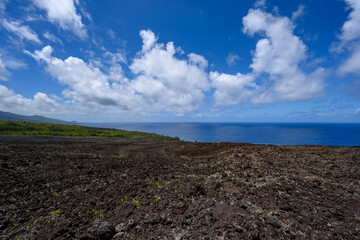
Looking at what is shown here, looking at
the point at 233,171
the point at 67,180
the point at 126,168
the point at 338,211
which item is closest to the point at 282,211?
the point at 338,211

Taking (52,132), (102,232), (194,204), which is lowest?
(52,132)

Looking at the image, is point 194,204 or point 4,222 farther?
point 4,222

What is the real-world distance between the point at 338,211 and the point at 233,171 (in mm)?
4620

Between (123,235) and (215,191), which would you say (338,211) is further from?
(123,235)

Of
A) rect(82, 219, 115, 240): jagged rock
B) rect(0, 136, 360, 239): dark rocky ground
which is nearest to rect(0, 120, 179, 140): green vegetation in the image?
rect(0, 136, 360, 239): dark rocky ground

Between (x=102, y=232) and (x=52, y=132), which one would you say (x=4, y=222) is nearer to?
(x=102, y=232)

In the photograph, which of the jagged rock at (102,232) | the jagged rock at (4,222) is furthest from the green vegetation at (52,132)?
the jagged rock at (102,232)

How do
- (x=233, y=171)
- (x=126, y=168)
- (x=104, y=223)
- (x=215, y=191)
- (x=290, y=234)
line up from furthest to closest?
1. (x=126, y=168)
2. (x=233, y=171)
3. (x=215, y=191)
4. (x=104, y=223)
5. (x=290, y=234)

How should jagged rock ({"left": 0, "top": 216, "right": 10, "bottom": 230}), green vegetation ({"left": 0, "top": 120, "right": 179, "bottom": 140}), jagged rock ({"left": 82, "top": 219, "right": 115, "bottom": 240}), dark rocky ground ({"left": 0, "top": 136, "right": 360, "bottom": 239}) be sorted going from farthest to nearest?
green vegetation ({"left": 0, "top": 120, "right": 179, "bottom": 140}), jagged rock ({"left": 0, "top": 216, "right": 10, "bottom": 230}), jagged rock ({"left": 82, "top": 219, "right": 115, "bottom": 240}), dark rocky ground ({"left": 0, "top": 136, "right": 360, "bottom": 239})

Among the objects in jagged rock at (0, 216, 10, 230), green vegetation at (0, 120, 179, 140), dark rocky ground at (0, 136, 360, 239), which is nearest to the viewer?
dark rocky ground at (0, 136, 360, 239)

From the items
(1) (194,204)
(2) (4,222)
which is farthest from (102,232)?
(2) (4,222)

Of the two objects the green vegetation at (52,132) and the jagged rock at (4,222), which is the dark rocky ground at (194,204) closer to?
the jagged rock at (4,222)

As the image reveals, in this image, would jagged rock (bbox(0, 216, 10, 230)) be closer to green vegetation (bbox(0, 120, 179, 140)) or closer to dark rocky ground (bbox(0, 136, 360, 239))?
dark rocky ground (bbox(0, 136, 360, 239))

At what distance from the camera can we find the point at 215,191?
6.14 metres
